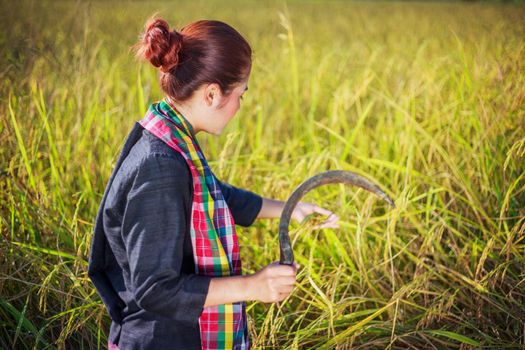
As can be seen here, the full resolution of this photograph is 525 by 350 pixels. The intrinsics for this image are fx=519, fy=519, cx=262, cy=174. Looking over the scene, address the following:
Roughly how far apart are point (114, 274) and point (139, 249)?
26 centimetres

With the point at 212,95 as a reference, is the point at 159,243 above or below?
below

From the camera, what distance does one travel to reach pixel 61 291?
5.02 feet

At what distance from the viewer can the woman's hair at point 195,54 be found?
1080 mm

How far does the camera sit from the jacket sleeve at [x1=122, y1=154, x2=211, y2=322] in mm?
1002

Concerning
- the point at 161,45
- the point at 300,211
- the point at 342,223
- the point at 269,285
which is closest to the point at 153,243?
the point at 269,285

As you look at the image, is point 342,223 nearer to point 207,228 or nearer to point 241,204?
point 241,204

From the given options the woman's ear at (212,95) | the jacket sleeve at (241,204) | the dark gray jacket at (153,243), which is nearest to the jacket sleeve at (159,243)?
the dark gray jacket at (153,243)

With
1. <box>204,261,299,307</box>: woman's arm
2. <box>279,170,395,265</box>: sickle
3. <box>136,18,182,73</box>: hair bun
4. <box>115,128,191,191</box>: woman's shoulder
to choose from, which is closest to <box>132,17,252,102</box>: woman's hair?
<box>136,18,182,73</box>: hair bun

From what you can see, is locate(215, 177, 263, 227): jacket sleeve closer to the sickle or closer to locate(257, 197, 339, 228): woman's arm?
locate(257, 197, 339, 228): woman's arm

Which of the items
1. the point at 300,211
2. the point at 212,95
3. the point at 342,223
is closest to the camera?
the point at 212,95

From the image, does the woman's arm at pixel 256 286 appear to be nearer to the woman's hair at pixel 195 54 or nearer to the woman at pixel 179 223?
the woman at pixel 179 223

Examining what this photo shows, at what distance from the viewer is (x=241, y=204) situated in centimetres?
143

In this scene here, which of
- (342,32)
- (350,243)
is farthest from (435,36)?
(350,243)

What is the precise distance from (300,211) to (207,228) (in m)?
0.39
